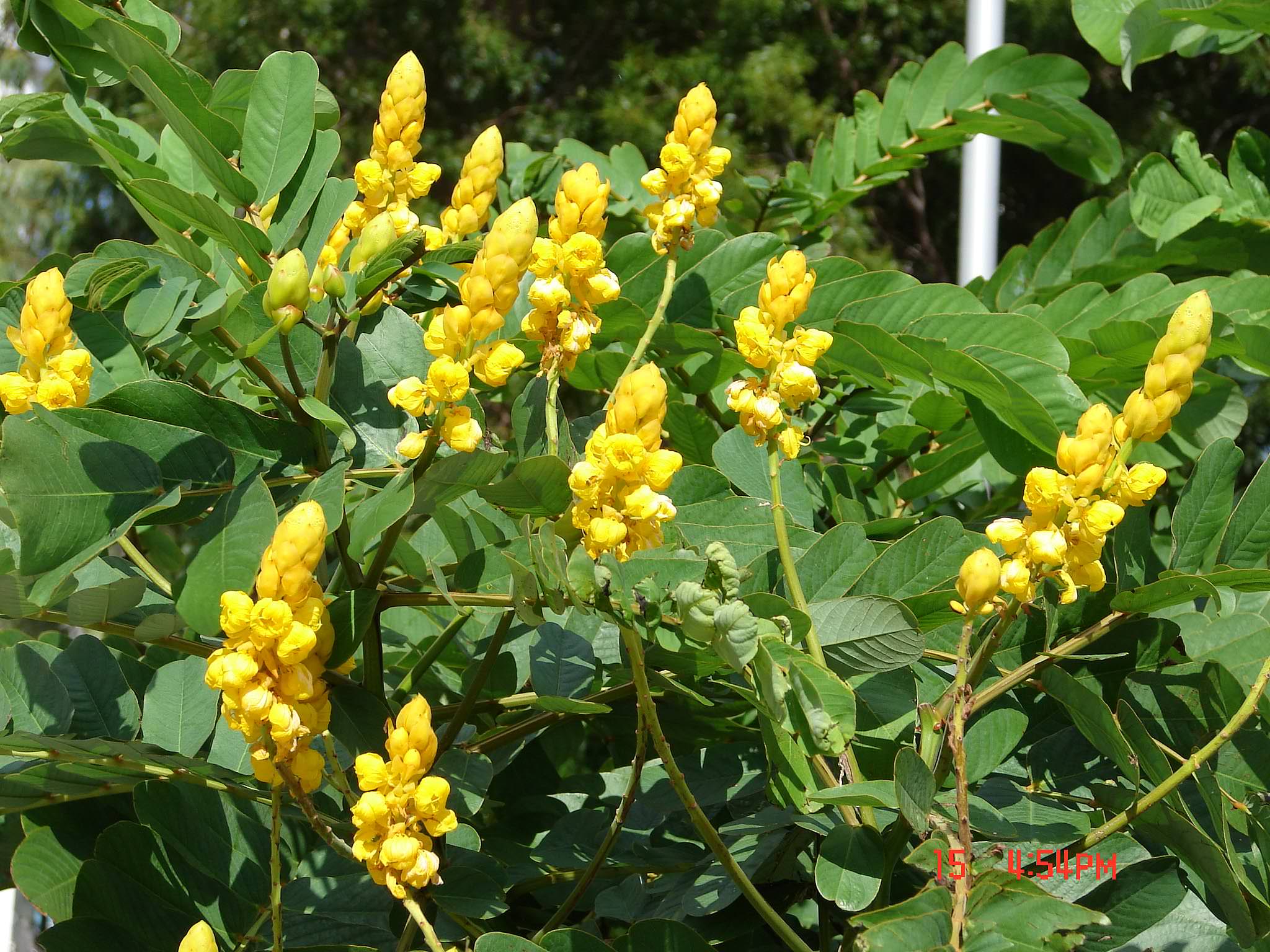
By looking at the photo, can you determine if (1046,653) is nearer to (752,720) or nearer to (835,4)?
(752,720)

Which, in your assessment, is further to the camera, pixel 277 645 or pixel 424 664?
A: pixel 424 664

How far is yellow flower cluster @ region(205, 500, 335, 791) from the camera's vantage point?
491mm

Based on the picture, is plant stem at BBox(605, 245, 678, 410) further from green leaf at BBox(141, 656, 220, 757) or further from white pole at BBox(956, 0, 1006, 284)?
white pole at BBox(956, 0, 1006, 284)

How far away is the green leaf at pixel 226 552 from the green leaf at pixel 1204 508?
564 mm

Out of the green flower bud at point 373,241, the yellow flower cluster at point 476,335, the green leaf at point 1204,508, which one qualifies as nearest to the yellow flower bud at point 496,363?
the yellow flower cluster at point 476,335

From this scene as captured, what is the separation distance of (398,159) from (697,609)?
0.39 metres

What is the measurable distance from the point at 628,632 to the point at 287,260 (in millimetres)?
253

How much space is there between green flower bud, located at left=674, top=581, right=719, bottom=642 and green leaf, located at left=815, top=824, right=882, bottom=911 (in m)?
0.13

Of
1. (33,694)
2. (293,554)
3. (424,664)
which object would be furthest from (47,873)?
(293,554)

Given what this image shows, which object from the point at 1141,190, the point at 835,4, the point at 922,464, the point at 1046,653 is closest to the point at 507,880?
the point at 1046,653

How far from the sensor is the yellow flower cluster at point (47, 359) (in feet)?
1.96

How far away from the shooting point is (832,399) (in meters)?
1.05

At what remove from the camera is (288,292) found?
59 centimetres
